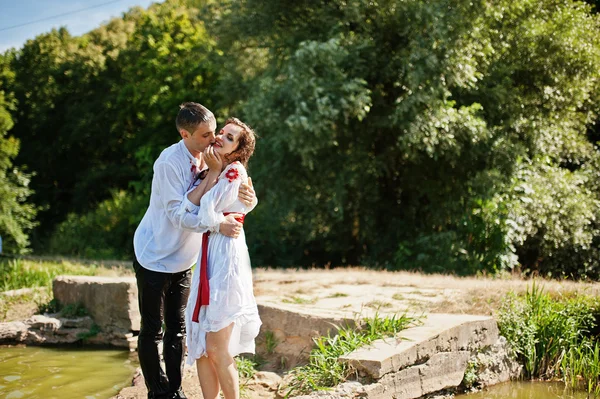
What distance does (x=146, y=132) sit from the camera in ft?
65.8

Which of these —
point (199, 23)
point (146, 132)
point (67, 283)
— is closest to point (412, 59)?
point (67, 283)

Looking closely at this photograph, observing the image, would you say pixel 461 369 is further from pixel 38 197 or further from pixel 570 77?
pixel 38 197

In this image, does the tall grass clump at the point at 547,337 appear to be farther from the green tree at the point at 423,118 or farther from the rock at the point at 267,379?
the green tree at the point at 423,118

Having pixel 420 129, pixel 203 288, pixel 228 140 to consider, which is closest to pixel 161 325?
pixel 203 288

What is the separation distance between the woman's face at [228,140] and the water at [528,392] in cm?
328

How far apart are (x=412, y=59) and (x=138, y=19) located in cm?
1551

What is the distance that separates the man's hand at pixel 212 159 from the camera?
427cm

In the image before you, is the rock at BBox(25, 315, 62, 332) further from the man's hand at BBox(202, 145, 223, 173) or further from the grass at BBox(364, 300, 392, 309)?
the man's hand at BBox(202, 145, 223, 173)

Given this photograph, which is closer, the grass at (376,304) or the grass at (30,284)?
the grass at (376,304)

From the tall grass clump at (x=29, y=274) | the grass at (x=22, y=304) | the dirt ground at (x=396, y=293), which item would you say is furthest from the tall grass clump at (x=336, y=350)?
the tall grass clump at (x=29, y=274)

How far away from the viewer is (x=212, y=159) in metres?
4.26

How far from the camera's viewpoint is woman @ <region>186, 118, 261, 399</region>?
4.15 metres

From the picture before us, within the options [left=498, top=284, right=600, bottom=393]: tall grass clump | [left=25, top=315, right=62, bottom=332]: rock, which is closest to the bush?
[left=25, top=315, right=62, bottom=332]: rock

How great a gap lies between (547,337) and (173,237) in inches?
165
